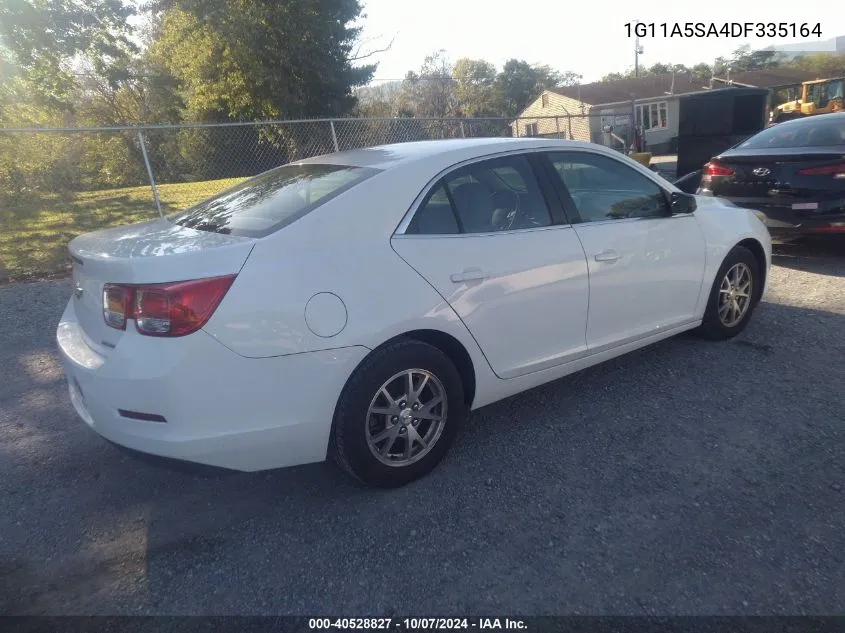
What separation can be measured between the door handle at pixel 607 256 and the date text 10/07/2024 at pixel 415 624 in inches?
82.8

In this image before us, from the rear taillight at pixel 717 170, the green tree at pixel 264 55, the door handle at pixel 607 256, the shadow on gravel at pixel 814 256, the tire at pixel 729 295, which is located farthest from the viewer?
the green tree at pixel 264 55

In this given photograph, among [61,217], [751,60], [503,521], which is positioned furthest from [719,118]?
[751,60]

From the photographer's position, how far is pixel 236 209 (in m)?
3.26

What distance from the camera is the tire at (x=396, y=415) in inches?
109

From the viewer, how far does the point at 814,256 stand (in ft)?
23.0

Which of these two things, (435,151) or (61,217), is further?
(61,217)

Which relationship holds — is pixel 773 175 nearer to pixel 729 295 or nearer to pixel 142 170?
pixel 729 295

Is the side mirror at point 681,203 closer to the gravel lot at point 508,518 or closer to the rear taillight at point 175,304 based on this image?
the gravel lot at point 508,518

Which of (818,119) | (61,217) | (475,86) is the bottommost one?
(61,217)

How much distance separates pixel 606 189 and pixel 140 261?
2.73m

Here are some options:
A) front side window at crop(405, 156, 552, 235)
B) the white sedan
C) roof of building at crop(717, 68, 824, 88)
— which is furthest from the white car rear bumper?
roof of building at crop(717, 68, 824, 88)

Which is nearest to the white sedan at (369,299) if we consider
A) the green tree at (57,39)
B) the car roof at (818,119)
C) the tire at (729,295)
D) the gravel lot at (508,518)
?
the gravel lot at (508,518)

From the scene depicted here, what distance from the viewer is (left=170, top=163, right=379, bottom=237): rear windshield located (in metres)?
2.90

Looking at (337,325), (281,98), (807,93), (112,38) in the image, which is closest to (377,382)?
(337,325)
